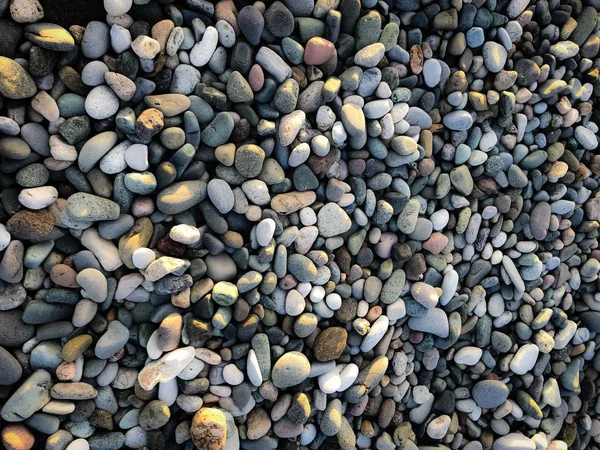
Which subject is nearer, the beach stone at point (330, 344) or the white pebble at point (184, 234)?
the white pebble at point (184, 234)

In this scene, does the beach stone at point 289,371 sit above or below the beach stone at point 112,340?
above

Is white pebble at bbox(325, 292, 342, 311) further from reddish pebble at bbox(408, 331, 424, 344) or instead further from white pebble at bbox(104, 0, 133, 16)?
white pebble at bbox(104, 0, 133, 16)

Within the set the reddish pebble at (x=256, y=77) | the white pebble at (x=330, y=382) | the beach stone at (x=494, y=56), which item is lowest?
the white pebble at (x=330, y=382)

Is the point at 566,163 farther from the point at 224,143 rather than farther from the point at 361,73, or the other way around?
the point at 224,143

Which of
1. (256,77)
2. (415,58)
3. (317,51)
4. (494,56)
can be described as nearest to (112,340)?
(256,77)

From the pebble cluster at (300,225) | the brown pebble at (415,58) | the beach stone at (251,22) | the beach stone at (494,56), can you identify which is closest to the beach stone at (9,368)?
the pebble cluster at (300,225)

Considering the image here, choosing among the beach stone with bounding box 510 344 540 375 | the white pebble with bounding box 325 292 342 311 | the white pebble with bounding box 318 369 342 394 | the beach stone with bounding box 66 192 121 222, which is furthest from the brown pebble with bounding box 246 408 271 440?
the beach stone with bounding box 510 344 540 375

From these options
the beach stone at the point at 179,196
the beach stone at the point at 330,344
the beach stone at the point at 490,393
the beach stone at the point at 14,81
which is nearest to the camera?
the beach stone at the point at 14,81

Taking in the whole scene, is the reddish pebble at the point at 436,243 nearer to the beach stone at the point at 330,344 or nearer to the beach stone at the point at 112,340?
the beach stone at the point at 330,344

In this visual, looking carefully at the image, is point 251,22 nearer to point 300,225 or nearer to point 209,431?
point 300,225
